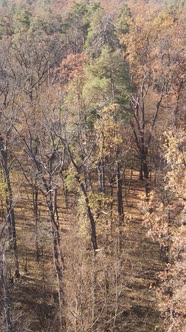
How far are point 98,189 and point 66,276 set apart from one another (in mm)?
14297

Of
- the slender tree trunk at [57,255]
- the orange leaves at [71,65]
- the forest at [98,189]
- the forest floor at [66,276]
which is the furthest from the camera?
the orange leaves at [71,65]

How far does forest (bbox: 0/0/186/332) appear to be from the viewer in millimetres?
17609

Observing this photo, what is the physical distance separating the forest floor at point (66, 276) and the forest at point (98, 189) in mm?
76

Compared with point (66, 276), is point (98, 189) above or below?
above

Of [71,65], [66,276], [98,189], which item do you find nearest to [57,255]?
[66,276]

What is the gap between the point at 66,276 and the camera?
18484 millimetres

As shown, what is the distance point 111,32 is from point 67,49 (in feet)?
35.7

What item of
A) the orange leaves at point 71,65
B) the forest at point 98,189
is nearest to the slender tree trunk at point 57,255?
the forest at point 98,189

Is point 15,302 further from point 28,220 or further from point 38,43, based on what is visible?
point 38,43

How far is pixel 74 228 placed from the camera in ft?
75.9

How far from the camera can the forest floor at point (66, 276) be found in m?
21.5

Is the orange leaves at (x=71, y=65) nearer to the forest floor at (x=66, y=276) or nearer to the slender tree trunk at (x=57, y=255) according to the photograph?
the forest floor at (x=66, y=276)

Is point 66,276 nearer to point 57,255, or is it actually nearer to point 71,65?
point 57,255

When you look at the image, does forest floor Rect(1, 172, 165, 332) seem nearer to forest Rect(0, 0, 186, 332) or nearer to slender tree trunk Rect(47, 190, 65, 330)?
forest Rect(0, 0, 186, 332)
